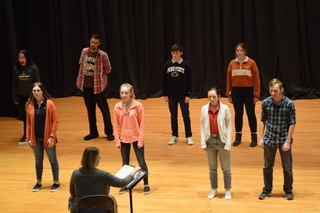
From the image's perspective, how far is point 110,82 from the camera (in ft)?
37.7

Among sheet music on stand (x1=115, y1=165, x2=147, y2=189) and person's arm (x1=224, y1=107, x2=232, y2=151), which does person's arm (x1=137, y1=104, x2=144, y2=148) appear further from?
sheet music on stand (x1=115, y1=165, x2=147, y2=189)

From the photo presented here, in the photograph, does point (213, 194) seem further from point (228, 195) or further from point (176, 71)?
point (176, 71)

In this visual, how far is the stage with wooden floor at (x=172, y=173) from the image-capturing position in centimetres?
556

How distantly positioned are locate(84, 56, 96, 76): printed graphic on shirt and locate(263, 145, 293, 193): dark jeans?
3.31 m

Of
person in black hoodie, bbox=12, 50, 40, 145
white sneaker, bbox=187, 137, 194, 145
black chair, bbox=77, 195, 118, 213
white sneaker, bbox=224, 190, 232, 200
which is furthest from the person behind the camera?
person in black hoodie, bbox=12, 50, 40, 145

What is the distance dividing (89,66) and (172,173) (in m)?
2.29

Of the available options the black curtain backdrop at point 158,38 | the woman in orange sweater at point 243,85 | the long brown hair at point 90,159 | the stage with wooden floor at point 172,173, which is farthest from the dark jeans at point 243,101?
the long brown hair at point 90,159

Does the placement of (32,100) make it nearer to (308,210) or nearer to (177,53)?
(177,53)

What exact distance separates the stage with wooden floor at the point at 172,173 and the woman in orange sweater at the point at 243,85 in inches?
13.9

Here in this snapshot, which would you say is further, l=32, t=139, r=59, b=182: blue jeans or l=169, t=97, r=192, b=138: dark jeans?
l=169, t=97, r=192, b=138: dark jeans

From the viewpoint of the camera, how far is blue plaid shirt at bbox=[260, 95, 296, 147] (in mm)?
5332

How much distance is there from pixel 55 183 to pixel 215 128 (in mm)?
2056

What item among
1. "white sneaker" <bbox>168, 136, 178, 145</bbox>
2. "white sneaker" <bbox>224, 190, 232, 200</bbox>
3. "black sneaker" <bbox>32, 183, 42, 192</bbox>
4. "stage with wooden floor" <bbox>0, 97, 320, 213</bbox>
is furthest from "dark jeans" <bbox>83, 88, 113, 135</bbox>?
"white sneaker" <bbox>224, 190, 232, 200</bbox>

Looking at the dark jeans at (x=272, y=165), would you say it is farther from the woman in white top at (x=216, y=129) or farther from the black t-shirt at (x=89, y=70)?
the black t-shirt at (x=89, y=70)
